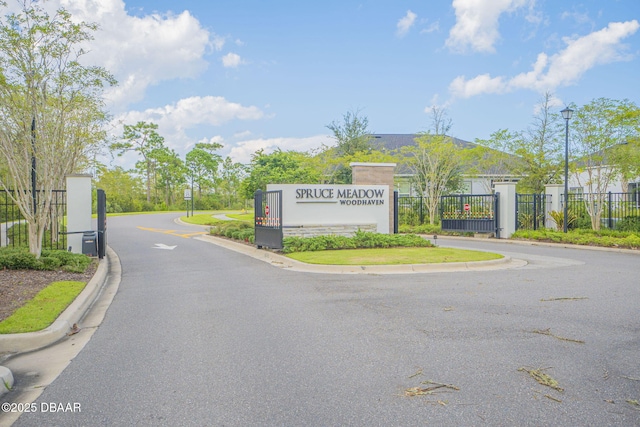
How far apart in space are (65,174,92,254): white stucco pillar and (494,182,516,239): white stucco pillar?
55.2 ft

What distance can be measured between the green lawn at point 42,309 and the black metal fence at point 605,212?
67.4ft

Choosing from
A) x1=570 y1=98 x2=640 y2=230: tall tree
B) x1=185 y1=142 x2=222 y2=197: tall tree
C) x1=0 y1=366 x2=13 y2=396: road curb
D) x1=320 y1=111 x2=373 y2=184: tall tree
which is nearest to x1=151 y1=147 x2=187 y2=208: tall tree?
x1=185 y1=142 x2=222 y2=197: tall tree

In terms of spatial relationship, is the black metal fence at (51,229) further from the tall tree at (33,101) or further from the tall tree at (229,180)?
the tall tree at (229,180)

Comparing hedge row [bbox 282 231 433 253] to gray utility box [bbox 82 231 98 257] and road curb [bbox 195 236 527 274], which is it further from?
gray utility box [bbox 82 231 98 257]

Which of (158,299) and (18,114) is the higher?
(18,114)

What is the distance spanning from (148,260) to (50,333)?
8667mm

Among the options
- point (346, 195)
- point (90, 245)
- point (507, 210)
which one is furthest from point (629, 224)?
point (90, 245)

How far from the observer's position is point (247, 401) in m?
4.27

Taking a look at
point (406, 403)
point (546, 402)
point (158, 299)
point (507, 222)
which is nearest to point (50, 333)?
point (158, 299)

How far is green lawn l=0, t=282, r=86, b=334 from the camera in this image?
6.51 m

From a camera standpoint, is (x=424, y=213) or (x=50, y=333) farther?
(x=424, y=213)

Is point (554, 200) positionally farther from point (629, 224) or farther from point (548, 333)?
point (548, 333)

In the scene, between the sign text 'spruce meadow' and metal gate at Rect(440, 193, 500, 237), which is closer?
the sign text 'spruce meadow'

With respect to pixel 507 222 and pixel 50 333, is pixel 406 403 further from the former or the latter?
pixel 507 222
